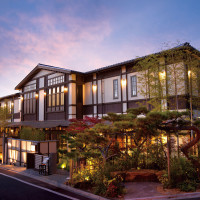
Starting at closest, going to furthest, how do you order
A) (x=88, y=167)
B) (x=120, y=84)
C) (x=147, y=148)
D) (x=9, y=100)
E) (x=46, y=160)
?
(x=88, y=167)
(x=147, y=148)
(x=46, y=160)
(x=120, y=84)
(x=9, y=100)

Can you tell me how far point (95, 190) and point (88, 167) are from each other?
1.98 meters

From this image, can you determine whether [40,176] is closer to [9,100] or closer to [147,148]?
[147,148]

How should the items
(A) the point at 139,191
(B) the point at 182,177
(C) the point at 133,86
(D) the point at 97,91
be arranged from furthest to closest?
1. (D) the point at 97,91
2. (C) the point at 133,86
3. (B) the point at 182,177
4. (A) the point at 139,191

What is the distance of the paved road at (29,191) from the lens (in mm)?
9570

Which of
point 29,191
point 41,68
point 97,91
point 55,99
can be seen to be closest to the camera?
point 29,191

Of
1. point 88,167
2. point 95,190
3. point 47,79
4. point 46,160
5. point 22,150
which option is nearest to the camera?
point 95,190

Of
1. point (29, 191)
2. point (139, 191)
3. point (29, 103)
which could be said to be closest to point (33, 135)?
point (29, 103)

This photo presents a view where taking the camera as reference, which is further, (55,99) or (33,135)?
(55,99)

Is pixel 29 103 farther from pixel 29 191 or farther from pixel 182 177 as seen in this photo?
pixel 182 177

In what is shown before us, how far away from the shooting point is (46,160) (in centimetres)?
1406

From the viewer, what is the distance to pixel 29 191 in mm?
10578

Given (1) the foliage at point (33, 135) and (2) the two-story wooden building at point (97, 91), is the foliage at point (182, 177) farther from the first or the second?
(1) the foliage at point (33, 135)

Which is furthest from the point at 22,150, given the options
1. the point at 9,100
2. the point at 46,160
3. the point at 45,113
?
the point at 9,100

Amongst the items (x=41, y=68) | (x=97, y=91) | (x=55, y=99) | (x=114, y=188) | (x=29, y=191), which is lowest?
(x=29, y=191)
